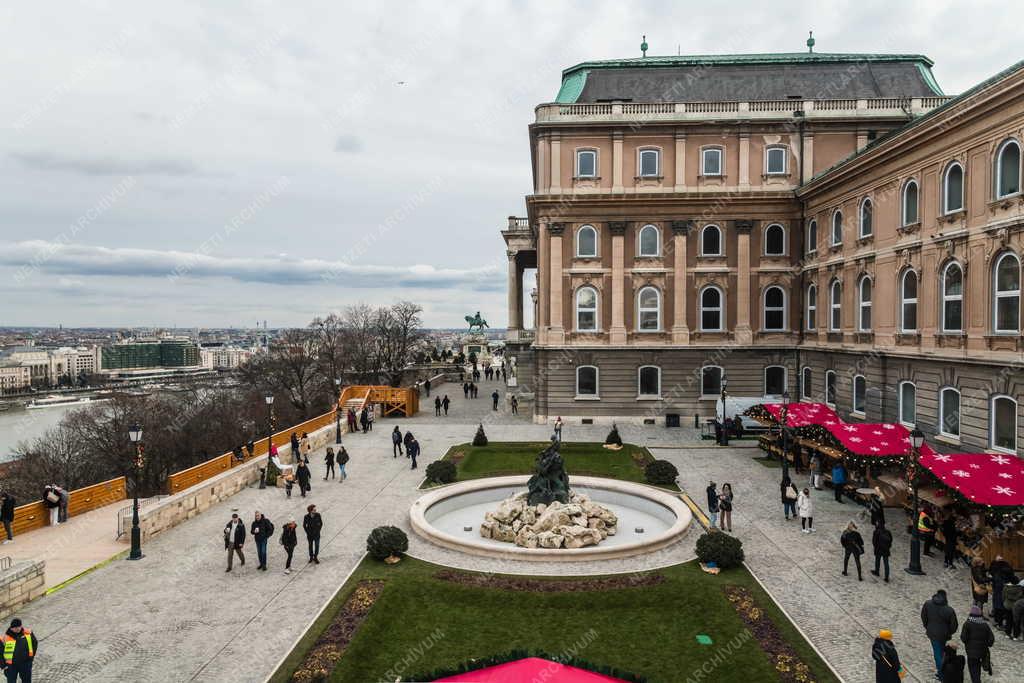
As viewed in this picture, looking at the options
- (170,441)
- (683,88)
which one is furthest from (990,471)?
(170,441)

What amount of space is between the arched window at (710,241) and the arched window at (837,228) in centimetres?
638

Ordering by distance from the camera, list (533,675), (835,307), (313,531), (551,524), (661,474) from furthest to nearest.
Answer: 1. (835,307)
2. (661,474)
3. (551,524)
4. (313,531)
5. (533,675)

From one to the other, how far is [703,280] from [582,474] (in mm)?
17642

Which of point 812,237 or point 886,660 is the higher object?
point 812,237

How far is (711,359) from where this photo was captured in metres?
38.1

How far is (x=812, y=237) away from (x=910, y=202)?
9.96m

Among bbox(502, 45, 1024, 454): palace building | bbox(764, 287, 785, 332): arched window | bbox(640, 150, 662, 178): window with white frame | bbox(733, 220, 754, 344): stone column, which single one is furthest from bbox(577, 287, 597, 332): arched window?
bbox(764, 287, 785, 332): arched window

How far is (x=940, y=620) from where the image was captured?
10.8 m

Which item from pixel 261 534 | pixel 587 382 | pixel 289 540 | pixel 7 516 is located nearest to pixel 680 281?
pixel 587 382

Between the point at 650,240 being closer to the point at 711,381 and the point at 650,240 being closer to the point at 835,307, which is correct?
the point at 711,381

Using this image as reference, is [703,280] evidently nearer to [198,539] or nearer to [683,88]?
[683,88]

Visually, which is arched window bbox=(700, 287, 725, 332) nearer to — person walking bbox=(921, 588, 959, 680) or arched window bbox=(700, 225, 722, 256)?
arched window bbox=(700, 225, 722, 256)

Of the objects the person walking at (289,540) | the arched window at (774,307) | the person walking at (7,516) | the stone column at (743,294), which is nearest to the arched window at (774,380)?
the stone column at (743,294)

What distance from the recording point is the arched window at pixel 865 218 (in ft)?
97.9
